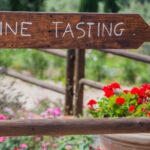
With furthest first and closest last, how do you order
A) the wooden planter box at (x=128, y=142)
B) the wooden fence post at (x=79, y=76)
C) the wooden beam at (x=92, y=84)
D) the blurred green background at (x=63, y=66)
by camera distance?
the blurred green background at (x=63, y=66) → the wooden fence post at (x=79, y=76) → the wooden beam at (x=92, y=84) → the wooden planter box at (x=128, y=142)

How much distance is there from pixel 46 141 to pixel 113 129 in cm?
183

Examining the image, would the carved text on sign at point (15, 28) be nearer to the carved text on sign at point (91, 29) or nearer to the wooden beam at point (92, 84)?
the carved text on sign at point (91, 29)

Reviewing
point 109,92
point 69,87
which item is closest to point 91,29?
point 109,92

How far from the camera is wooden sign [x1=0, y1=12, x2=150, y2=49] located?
305 centimetres

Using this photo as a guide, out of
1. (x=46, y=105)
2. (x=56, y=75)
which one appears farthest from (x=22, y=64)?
(x=46, y=105)

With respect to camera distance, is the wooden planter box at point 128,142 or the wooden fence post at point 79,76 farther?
the wooden fence post at point 79,76

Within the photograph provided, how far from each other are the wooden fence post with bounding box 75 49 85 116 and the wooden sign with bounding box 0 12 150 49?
263 centimetres

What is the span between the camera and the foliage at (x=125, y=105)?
371 centimetres

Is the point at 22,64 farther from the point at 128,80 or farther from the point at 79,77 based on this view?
the point at 79,77

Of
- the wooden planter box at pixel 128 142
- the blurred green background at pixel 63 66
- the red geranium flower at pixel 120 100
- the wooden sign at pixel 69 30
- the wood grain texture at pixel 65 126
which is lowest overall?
the wooden planter box at pixel 128 142

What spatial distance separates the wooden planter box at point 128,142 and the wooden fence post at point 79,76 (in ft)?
7.47

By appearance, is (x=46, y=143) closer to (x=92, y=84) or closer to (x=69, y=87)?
(x=92, y=84)

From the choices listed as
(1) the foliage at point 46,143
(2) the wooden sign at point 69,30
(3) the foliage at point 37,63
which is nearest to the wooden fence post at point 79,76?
(1) the foliage at point 46,143

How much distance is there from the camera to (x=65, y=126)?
2.81m
